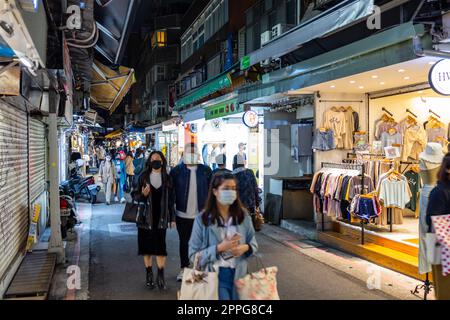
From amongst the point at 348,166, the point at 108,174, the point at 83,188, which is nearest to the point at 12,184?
the point at 348,166

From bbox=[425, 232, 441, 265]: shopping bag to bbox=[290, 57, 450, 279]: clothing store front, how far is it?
100 inches

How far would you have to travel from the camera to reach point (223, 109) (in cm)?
1709

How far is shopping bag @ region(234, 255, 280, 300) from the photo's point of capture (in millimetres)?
3867

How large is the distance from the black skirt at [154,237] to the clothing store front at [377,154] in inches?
167

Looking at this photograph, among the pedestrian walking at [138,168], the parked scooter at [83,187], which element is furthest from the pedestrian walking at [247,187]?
the parked scooter at [83,187]

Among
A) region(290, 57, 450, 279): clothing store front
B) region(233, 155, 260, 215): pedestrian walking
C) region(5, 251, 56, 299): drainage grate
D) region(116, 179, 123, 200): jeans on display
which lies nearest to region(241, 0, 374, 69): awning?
region(290, 57, 450, 279): clothing store front

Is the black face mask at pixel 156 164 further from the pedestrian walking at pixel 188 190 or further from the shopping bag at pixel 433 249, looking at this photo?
the shopping bag at pixel 433 249

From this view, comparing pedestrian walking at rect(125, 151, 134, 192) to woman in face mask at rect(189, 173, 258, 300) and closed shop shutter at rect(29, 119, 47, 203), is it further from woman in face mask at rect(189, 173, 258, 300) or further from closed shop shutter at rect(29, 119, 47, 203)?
woman in face mask at rect(189, 173, 258, 300)

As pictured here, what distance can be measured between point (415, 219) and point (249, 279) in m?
8.69

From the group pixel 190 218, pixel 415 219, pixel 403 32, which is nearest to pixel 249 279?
pixel 190 218

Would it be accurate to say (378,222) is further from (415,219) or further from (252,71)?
(252,71)

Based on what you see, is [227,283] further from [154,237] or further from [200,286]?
[154,237]

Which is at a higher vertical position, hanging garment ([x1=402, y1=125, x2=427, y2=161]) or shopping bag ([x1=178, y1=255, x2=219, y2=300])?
hanging garment ([x1=402, y1=125, x2=427, y2=161])

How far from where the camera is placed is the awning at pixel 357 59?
284 inches
